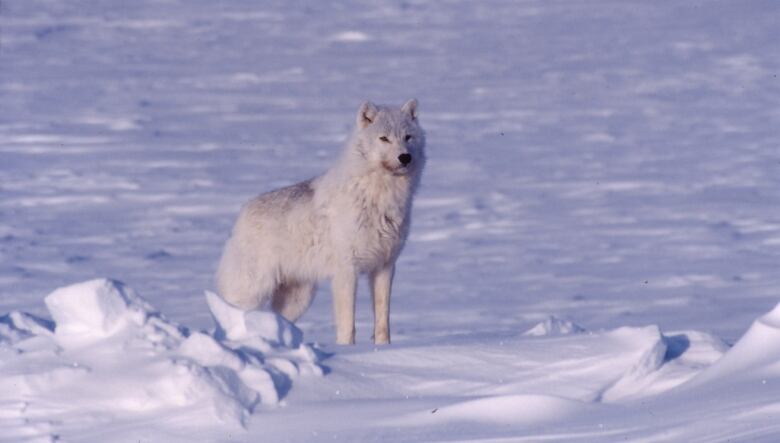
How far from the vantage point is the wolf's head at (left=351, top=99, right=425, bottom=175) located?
7309 millimetres

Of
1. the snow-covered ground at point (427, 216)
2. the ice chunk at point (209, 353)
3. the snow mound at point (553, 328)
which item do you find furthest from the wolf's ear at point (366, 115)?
the ice chunk at point (209, 353)

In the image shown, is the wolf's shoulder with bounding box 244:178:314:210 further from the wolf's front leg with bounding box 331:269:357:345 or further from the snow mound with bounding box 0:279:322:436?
the snow mound with bounding box 0:279:322:436

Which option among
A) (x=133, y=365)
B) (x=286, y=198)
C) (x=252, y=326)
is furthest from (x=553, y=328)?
(x=133, y=365)

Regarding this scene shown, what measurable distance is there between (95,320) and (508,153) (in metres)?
10.6

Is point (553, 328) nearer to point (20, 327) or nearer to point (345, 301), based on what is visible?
point (345, 301)

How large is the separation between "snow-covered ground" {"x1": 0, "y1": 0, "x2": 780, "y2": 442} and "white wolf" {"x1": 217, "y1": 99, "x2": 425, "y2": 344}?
62 centimetres

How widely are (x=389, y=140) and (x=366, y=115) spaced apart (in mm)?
231

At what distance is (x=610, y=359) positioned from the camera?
5.52 metres

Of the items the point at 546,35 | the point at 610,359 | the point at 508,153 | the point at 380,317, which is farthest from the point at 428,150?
the point at 610,359

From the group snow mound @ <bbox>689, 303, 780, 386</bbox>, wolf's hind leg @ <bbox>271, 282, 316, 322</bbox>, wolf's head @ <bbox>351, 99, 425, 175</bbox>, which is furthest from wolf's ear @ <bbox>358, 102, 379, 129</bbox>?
snow mound @ <bbox>689, 303, 780, 386</bbox>

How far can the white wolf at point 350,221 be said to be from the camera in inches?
290

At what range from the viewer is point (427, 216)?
13.6 metres

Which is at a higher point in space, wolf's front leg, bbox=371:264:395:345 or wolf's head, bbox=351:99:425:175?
wolf's head, bbox=351:99:425:175

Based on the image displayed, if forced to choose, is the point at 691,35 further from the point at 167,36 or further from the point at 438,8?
the point at 167,36
